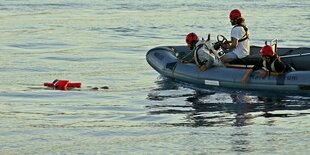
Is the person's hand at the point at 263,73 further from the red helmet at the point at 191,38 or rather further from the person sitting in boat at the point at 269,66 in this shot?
the red helmet at the point at 191,38

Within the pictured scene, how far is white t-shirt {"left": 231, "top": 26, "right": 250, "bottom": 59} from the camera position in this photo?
22.6 meters

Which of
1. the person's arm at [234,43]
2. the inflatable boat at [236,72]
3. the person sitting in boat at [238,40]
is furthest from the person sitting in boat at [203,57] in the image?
the person's arm at [234,43]

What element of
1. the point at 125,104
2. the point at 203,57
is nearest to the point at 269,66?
the point at 203,57

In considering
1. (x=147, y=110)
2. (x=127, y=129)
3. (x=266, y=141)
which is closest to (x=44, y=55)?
(x=147, y=110)

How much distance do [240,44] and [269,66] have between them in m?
1.91

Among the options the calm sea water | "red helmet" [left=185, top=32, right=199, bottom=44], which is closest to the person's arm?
"red helmet" [left=185, top=32, right=199, bottom=44]

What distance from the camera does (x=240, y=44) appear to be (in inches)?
897

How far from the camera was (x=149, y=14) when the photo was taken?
155 feet

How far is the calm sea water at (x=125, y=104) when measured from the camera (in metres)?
15.8

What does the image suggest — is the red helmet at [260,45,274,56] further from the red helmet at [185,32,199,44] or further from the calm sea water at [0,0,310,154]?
the red helmet at [185,32,199,44]

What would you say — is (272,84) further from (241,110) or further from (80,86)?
(80,86)

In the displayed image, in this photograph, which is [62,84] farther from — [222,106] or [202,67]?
[222,106]

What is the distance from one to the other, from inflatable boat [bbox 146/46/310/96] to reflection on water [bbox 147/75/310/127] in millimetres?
221

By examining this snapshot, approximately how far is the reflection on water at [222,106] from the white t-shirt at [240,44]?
1273 millimetres
